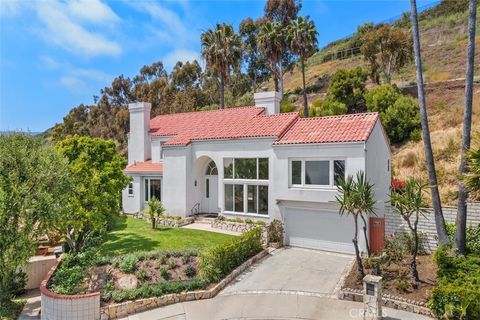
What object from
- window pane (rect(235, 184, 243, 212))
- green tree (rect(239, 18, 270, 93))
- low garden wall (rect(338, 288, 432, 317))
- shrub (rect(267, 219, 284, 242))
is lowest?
low garden wall (rect(338, 288, 432, 317))

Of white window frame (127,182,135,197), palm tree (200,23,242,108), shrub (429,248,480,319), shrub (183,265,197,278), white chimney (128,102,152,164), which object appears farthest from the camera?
palm tree (200,23,242,108)

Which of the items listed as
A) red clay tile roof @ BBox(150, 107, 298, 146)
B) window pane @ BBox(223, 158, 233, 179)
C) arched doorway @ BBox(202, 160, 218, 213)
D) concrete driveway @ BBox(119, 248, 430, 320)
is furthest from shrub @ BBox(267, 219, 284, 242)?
arched doorway @ BBox(202, 160, 218, 213)

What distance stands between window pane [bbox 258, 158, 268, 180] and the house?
0.07 metres

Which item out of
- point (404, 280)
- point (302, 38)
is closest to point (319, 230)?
point (404, 280)

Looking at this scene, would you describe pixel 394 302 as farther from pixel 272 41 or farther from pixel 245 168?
pixel 272 41

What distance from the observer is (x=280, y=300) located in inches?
586

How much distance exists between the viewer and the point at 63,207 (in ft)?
55.3

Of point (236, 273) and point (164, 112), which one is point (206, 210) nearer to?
point (236, 273)

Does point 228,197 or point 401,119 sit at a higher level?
point 401,119

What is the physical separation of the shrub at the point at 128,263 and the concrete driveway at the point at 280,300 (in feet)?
9.21

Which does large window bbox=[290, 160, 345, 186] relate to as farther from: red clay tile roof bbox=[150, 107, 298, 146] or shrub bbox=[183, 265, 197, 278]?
shrub bbox=[183, 265, 197, 278]

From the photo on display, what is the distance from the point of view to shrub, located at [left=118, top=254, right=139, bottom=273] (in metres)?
16.7

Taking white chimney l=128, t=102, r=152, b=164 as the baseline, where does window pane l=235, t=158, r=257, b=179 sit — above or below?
below

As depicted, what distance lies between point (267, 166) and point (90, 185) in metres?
11.6
